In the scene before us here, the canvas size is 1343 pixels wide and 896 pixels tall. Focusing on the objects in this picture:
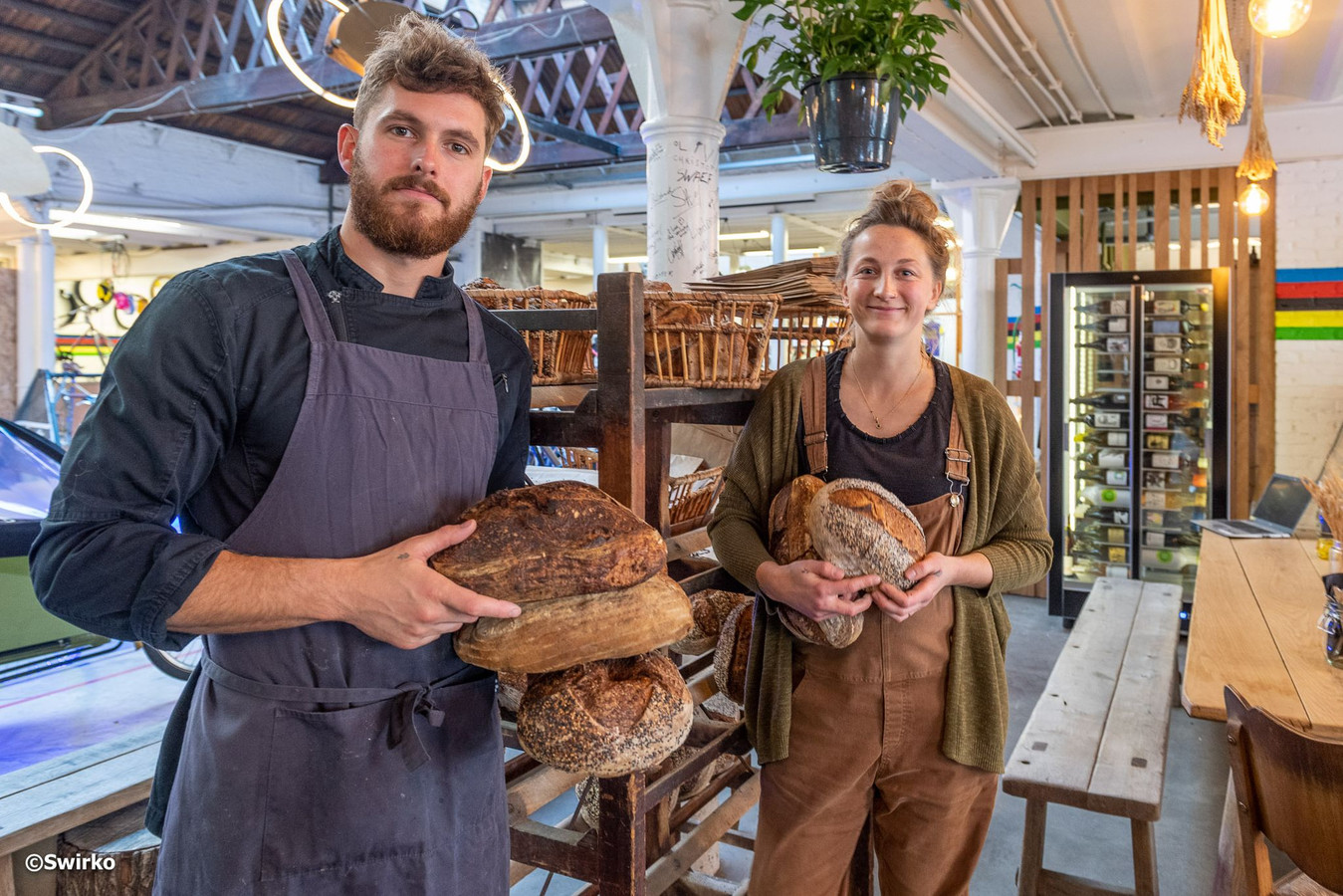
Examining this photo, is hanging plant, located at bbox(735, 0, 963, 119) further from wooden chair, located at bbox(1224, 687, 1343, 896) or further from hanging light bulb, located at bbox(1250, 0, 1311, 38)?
wooden chair, located at bbox(1224, 687, 1343, 896)

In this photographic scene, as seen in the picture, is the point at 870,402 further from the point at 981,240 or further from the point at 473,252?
the point at 473,252

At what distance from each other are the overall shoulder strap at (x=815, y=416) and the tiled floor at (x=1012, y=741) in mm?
1558

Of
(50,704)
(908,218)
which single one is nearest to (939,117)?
(908,218)

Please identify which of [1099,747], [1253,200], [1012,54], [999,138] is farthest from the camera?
[999,138]

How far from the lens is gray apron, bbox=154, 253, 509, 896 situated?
4.04ft

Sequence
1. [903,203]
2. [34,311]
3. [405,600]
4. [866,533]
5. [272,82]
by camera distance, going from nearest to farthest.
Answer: [405,600] < [866,533] < [903,203] < [272,82] < [34,311]

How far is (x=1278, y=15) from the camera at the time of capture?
8.78ft

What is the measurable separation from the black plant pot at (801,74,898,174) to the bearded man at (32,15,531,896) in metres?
1.68

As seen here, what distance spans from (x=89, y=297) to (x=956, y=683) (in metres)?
15.4

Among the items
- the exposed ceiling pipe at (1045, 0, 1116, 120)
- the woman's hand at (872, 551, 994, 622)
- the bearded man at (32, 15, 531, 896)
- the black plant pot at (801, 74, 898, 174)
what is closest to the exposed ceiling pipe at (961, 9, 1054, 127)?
the exposed ceiling pipe at (1045, 0, 1116, 120)

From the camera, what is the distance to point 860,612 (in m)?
1.73

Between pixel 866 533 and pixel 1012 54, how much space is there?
4.48 meters

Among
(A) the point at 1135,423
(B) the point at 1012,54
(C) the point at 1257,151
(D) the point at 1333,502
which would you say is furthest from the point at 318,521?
(A) the point at 1135,423

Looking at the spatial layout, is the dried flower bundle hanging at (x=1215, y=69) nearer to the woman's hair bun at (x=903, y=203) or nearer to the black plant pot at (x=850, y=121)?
the black plant pot at (x=850, y=121)
